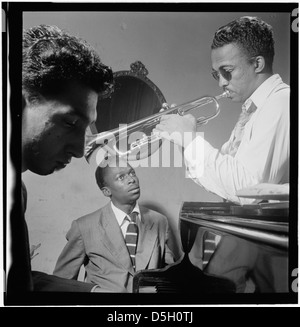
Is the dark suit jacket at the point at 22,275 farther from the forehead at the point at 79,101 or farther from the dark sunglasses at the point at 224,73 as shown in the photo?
the dark sunglasses at the point at 224,73

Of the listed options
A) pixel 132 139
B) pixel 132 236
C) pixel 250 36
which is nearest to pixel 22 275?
pixel 132 236

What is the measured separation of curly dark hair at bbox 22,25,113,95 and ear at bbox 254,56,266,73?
0.70 metres

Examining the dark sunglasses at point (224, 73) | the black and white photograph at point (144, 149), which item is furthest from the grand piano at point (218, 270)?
the dark sunglasses at point (224, 73)

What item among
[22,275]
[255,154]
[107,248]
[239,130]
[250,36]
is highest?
[250,36]

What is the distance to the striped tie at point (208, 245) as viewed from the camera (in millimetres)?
2408

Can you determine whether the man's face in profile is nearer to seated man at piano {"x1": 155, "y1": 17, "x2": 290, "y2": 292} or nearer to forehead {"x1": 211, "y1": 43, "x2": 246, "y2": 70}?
seated man at piano {"x1": 155, "y1": 17, "x2": 290, "y2": 292}

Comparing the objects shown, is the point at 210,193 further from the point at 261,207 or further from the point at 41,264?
the point at 41,264

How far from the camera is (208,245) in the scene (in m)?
2.41

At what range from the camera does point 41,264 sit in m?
2.44

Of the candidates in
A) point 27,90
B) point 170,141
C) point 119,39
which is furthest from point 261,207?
point 27,90

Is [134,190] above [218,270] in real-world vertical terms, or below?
above

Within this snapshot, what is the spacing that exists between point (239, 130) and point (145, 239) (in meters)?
0.69

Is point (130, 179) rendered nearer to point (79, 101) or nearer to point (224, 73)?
point (79, 101)
